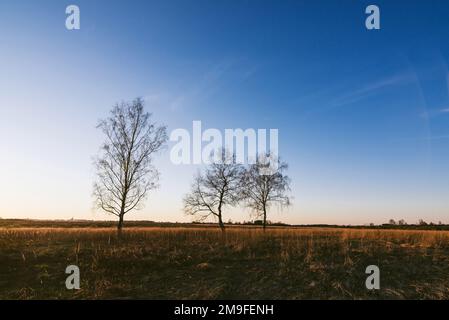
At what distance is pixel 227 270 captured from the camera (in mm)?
13688

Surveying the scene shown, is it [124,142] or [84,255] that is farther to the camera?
[124,142]

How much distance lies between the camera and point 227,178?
113 feet

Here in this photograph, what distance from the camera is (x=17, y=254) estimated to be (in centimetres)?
1680

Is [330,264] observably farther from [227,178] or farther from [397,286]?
[227,178]

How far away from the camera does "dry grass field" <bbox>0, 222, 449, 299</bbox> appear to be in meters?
11.5

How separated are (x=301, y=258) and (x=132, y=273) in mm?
6926

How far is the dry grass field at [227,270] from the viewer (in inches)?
451

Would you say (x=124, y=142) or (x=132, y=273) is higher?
(x=124, y=142)
